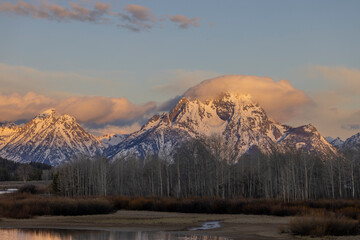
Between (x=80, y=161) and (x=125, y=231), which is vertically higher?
(x=80, y=161)

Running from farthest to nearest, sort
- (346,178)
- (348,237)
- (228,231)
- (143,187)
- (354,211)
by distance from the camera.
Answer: (143,187) → (346,178) → (354,211) → (228,231) → (348,237)

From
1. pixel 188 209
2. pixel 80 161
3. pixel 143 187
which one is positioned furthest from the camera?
pixel 80 161

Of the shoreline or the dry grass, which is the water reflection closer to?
the shoreline

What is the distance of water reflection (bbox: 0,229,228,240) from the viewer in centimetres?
4797

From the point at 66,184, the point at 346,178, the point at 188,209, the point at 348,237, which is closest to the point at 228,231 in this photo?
the point at 348,237

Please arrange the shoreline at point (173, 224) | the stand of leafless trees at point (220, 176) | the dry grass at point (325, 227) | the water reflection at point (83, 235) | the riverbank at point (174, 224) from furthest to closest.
Answer: the stand of leafless trees at point (220, 176)
the riverbank at point (174, 224)
the shoreline at point (173, 224)
the water reflection at point (83, 235)
the dry grass at point (325, 227)

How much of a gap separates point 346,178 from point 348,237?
93853mm

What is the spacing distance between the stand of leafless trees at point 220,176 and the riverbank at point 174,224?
59928 millimetres

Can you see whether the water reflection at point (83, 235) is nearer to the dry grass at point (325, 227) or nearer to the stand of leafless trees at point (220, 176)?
the dry grass at point (325, 227)

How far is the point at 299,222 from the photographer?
46812mm

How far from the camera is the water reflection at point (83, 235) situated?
1889 inches

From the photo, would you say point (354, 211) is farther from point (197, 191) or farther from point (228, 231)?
point (197, 191)

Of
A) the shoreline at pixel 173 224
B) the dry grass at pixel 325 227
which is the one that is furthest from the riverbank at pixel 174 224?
the dry grass at pixel 325 227

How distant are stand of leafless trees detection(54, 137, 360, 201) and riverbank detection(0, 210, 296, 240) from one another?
59.9 m
